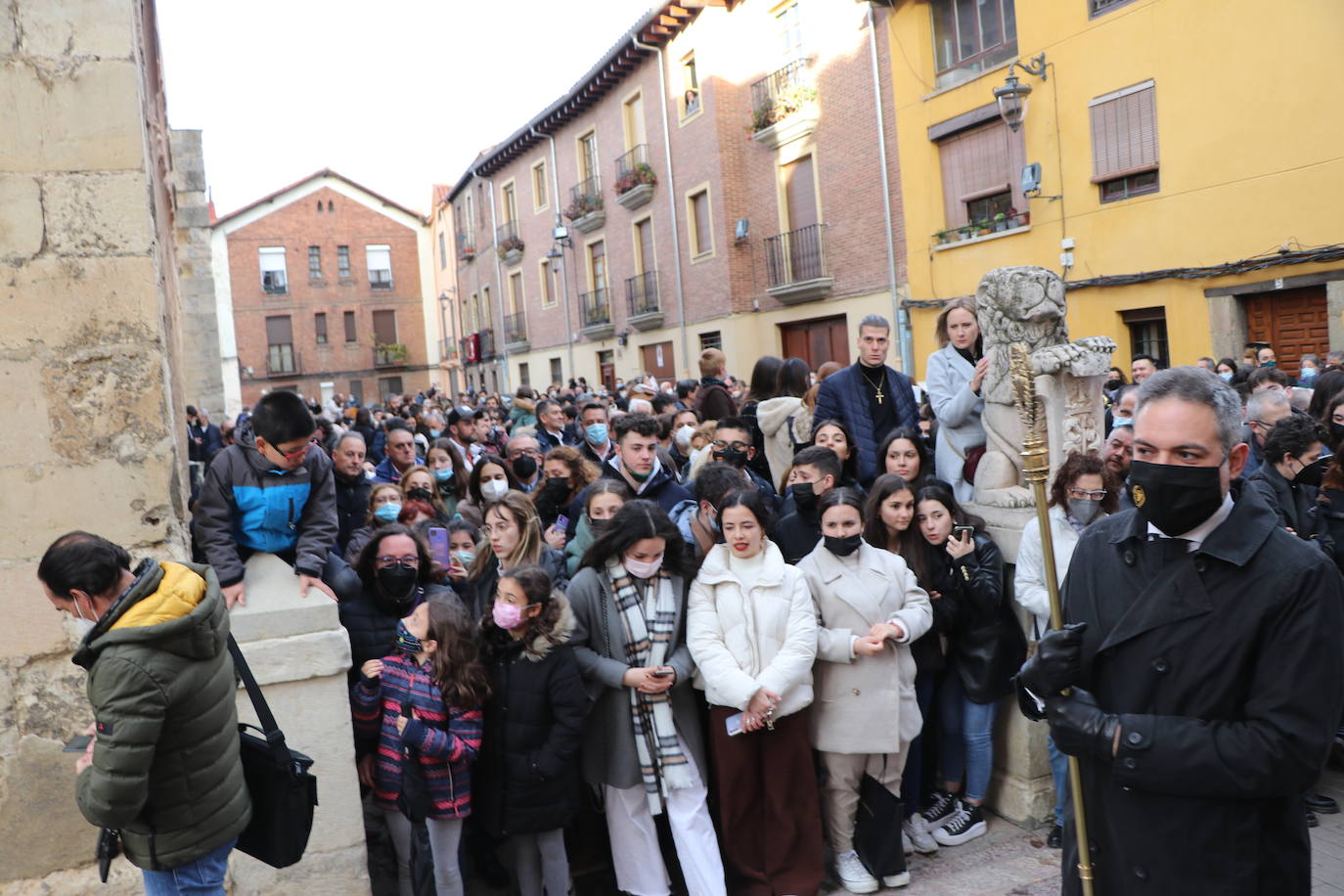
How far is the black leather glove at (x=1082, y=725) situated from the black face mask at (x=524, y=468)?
4829 mm

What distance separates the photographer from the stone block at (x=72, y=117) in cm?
335

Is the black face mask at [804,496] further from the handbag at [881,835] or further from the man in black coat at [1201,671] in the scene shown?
the man in black coat at [1201,671]

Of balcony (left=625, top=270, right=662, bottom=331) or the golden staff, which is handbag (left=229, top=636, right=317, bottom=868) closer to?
the golden staff

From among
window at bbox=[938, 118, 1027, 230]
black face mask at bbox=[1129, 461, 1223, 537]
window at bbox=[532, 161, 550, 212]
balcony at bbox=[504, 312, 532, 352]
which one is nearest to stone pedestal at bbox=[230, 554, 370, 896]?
black face mask at bbox=[1129, 461, 1223, 537]

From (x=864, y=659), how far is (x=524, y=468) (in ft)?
10.4

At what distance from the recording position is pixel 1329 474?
184 inches

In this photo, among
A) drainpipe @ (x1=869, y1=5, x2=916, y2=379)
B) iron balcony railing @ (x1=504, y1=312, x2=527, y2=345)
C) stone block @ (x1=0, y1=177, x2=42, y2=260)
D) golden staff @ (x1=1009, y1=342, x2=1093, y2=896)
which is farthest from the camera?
iron balcony railing @ (x1=504, y1=312, x2=527, y2=345)

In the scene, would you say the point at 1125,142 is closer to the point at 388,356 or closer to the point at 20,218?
the point at 20,218

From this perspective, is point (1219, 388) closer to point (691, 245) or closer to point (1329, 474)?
point (1329, 474)

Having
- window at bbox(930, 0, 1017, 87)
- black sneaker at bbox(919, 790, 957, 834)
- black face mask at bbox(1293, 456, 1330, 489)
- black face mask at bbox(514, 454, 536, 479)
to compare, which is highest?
window at bbox(930, 0, 1017, 87)

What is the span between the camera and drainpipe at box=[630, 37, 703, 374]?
2161 centimetres

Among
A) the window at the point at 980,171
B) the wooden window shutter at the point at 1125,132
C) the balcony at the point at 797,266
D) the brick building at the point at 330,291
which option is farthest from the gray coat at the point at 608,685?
the brick building at the point at 330,291


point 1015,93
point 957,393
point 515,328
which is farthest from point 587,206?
point 957,393

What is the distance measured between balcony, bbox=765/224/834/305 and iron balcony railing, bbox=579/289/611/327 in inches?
266
